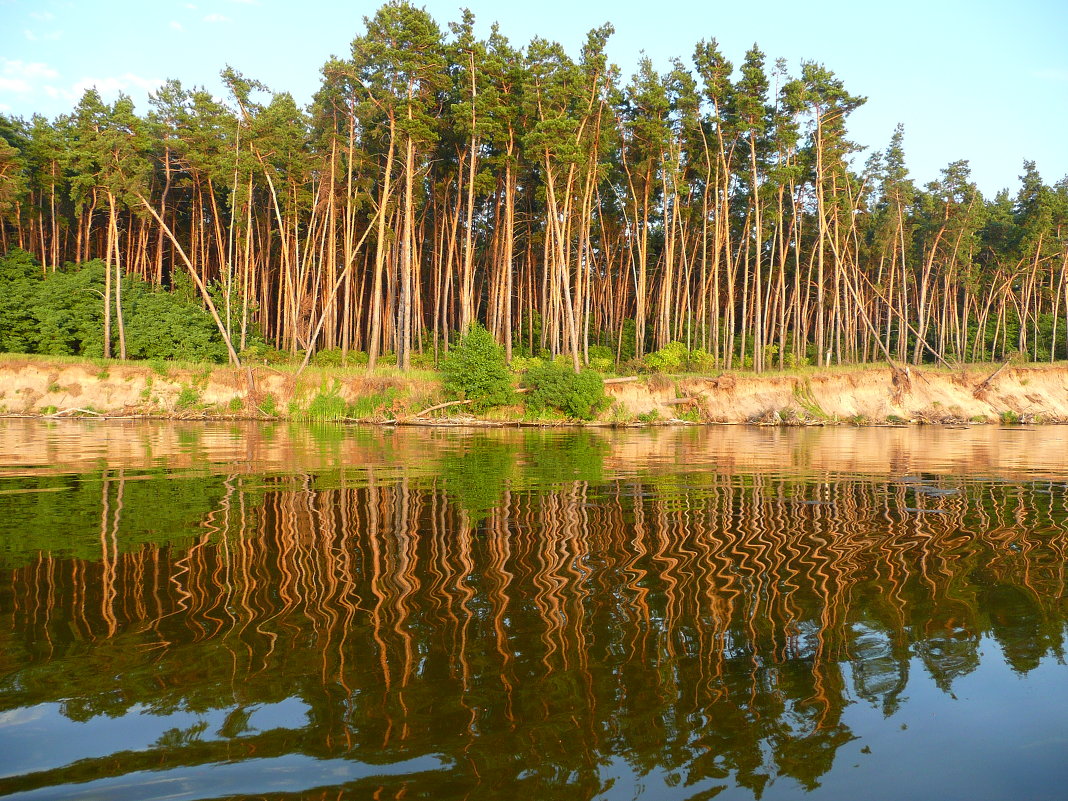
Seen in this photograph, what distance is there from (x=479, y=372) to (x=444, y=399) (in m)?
2.44

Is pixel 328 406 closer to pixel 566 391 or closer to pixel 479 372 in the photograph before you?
pixel 479 372

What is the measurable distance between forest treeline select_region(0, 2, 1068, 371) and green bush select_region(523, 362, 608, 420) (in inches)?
83.8

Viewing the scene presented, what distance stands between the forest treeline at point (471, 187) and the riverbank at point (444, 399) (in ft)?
8.34

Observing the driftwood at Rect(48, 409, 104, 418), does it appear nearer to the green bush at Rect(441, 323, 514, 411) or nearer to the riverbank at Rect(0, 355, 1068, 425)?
the riverbank at Rect(0, 355, 1068, 425)

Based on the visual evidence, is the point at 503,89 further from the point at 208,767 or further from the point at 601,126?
the point at 208,767

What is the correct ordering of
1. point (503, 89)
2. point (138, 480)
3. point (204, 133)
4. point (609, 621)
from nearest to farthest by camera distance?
point (609, 621), point (138, 480), point (503, 89), point (204, 133)

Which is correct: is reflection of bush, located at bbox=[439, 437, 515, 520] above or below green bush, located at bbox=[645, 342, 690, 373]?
below

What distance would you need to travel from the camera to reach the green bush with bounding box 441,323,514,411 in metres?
31.5

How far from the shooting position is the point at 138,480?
1183 cm

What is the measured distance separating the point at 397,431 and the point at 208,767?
80.3ft

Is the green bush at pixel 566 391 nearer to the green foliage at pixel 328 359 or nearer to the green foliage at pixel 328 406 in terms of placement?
the green foliage at pixel 328 406

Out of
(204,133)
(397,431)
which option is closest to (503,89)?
(204,133)

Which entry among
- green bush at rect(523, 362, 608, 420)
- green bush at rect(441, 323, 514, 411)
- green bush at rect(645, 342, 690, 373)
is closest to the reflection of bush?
green bush at rect(441, 323, 514, 411)

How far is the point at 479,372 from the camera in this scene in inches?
1236
